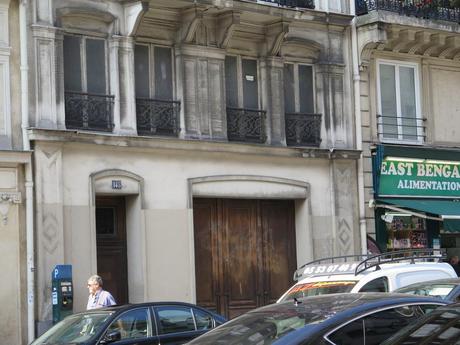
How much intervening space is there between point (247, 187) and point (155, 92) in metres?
2.98

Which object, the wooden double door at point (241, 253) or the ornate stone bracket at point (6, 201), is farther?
the wooden double door at point (241, 253)

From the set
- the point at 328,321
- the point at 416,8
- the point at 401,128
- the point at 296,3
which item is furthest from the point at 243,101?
the point at 328,321

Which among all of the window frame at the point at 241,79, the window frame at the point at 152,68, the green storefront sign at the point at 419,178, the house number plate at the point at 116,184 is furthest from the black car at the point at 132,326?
the green storefront sign at the point at 419,178

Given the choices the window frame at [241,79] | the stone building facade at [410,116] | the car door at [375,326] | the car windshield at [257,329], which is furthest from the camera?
the stone building facade at [410,116]

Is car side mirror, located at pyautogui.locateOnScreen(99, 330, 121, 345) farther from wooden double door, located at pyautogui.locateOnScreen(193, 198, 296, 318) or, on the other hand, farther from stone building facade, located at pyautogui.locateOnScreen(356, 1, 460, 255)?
stone building facade, located at pyautogui.locateOnScreen(356, 1, 460, 255)

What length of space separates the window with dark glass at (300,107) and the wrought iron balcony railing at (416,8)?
7.21 ft

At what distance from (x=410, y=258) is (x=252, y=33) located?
31.4 feet

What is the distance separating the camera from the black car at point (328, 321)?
7.79 metres

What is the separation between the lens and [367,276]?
43.9 feet

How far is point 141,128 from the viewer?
20.7 meters

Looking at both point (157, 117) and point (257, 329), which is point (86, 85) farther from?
point (257, 329)

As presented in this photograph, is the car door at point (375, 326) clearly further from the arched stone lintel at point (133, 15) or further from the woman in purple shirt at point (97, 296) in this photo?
the arched stone lintel at point (133, 15)

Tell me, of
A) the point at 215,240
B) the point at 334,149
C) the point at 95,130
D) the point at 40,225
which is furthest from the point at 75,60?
the point at 334,149

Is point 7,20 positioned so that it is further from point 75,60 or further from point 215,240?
point 215,240
